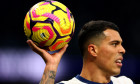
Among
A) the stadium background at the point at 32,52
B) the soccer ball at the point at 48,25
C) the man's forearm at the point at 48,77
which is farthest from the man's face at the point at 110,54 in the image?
the stadium background at the point at 32,52

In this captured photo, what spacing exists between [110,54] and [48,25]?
2.39ft

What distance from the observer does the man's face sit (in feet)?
8.95

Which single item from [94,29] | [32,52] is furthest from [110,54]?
[32,52]

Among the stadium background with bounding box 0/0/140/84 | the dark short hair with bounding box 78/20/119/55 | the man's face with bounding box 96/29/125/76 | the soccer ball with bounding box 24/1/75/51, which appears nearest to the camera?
the soccer ball with bounding box 24/1/75/51

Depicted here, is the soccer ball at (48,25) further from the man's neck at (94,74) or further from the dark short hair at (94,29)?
the man's neck at (94,74)

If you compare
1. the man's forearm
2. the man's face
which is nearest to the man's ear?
the man's face

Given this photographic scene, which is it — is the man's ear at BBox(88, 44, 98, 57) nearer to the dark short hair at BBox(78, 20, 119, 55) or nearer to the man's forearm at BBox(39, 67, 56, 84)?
the dark short hair at BBox(78, 20, 119, 55)

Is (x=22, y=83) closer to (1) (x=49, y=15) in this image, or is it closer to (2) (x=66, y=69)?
(2) (x=66, y=69)

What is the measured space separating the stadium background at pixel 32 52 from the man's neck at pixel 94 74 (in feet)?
11.3

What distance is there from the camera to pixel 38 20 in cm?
247

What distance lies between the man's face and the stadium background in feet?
11.8

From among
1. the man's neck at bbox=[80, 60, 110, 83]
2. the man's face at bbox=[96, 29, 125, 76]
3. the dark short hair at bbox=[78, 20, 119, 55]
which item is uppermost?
the dark short hair at bbox=[78, 20, 119, 55]

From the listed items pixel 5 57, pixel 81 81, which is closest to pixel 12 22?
pixel 5 57

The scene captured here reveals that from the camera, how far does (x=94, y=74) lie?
112 inches
